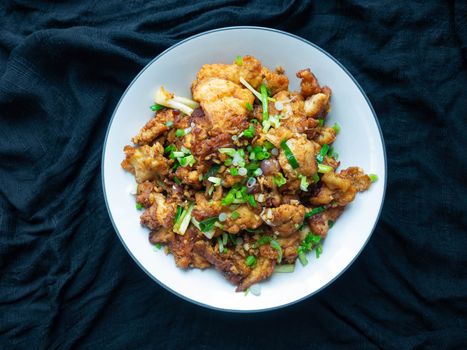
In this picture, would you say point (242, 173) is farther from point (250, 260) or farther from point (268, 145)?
point (250, 260)

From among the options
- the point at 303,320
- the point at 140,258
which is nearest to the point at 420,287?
the point at 303,320

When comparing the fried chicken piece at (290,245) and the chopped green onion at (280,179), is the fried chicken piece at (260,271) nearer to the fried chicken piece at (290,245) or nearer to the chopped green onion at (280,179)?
the fried chicken piece at (290,245)

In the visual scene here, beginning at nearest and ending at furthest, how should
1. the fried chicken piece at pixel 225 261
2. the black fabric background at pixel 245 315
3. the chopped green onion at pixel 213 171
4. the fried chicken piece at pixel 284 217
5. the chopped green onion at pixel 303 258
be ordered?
the fried chicken piece at pixel 284 217
the chopped green onion at pixel 213 171
the fried chicken piece at pixel 225 261
the chopped green onion at pixel 303 258
the black fabric background at pixel 245 315

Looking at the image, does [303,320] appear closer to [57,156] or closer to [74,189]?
[74,189]

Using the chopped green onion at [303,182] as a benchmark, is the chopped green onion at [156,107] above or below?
above

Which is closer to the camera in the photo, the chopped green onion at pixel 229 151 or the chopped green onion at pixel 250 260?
the chopped green onion at pixel 229 151

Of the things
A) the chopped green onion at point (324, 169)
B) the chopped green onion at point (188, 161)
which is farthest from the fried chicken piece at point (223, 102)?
the chopped green onion at point (324, 169)

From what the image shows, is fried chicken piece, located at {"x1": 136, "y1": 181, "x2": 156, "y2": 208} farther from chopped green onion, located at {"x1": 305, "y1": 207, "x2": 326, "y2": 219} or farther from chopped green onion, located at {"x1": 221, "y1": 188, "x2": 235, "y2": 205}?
chopped green onion, located at {"x1": 305, "y1": 207, "x2": 326, "y2": 219}

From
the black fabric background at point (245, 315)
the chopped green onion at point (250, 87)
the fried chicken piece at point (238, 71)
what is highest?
the fried chicken piece at point (238, 71)

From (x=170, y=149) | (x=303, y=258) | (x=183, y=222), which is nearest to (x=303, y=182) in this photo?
(x=303, y=258)
